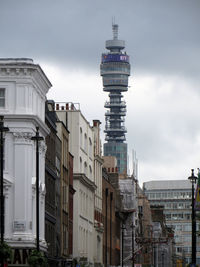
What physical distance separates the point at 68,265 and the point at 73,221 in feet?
41.1

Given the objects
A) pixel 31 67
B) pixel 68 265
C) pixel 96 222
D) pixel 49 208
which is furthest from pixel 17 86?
pixel 96 222

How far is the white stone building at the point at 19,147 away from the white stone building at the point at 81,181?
116 ft

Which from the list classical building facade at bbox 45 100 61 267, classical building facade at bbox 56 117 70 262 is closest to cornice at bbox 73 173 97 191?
classical building facade at bbox 56 117 70 262

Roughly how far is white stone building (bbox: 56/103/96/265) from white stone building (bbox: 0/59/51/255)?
35.4m

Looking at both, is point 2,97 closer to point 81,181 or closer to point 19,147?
point 19,147

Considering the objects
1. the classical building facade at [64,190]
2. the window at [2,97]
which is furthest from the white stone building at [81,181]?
the window at [2,97]

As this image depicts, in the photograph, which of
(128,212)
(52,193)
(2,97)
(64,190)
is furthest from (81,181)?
(128,212)

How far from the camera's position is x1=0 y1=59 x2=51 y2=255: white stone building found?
75.1m

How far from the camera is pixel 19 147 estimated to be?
75.9m

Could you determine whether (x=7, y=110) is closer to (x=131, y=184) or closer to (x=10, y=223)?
(x=10, y=223)

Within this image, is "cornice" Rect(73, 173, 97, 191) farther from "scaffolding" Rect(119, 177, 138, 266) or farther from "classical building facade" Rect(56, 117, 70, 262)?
"scaffolding" Rect(119, 177, 138, 266)

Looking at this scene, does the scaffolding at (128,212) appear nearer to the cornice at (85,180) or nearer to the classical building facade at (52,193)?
the cornice at (85,180)

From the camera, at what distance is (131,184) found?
182 metres

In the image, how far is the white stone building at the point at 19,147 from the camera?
75125 mm
